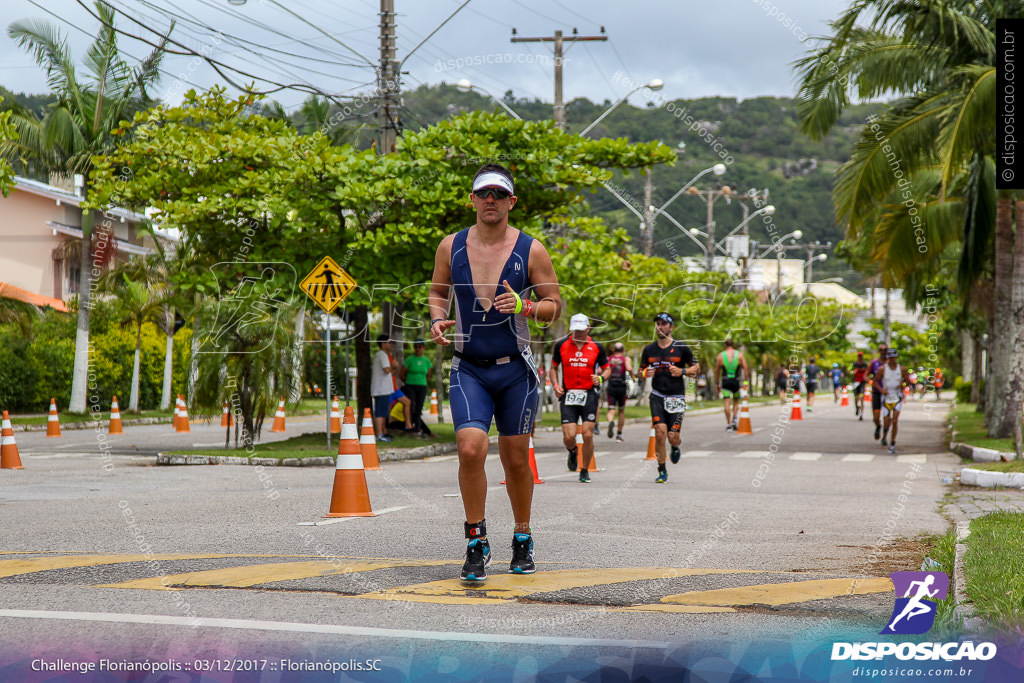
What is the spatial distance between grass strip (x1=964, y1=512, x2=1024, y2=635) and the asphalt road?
1.41ft

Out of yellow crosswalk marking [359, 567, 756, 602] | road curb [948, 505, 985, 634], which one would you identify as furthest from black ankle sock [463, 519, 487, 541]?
road curb [948, 505, 985, 634]

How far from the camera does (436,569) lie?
6.62m

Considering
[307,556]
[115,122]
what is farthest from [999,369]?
[115,122]

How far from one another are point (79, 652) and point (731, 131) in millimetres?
100684

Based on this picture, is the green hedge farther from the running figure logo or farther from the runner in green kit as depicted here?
the running figure logo

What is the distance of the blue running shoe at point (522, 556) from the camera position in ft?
21.1

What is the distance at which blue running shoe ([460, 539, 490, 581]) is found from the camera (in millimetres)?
6117

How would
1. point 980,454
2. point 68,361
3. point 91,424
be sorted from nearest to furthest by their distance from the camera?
point 980,454
point 91,424
point 68,361

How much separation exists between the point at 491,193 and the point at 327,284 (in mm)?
12109

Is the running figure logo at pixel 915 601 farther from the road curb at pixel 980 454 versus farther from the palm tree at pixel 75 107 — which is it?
the palm tree at pixel 75 107

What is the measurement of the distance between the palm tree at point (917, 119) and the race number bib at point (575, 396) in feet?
28.3

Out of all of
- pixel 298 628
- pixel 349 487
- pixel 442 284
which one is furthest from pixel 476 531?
pixel 349 487

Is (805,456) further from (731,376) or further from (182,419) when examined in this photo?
(182,419)

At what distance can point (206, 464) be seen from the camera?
17.5 m
